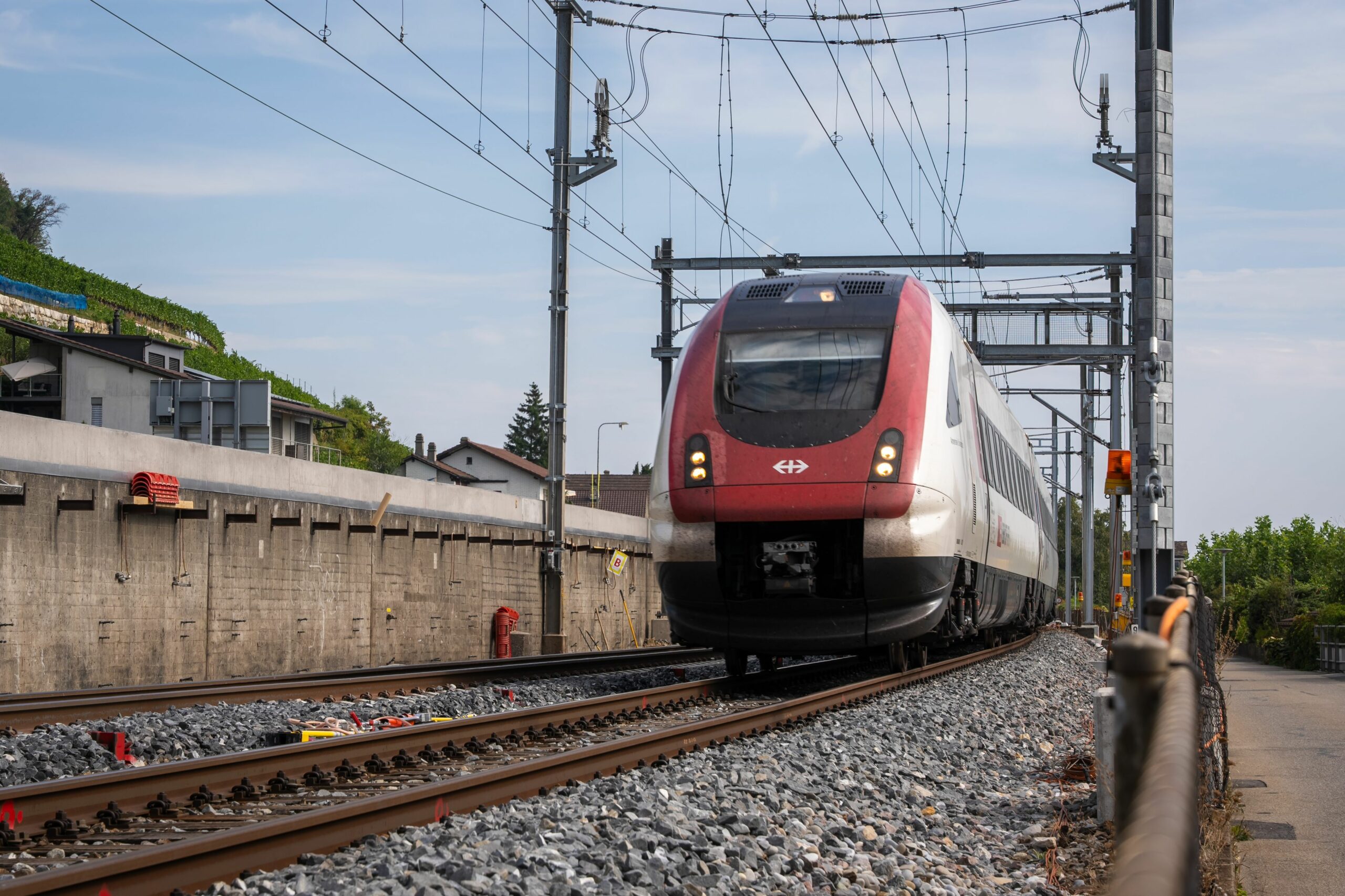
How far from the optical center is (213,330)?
8881 centimetres

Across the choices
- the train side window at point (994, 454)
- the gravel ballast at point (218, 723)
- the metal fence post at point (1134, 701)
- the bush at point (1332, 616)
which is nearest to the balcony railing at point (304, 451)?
the bush at point (1332, 616)

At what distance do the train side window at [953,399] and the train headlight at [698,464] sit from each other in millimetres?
2270

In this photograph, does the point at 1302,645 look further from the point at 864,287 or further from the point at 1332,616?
the point at 864,287

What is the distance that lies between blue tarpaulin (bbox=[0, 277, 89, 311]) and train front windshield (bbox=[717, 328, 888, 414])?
63.1 metres

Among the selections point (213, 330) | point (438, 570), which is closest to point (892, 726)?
point (438, 570)

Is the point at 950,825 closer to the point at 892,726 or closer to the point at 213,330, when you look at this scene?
the point at 892,726

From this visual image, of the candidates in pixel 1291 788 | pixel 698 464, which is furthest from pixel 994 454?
pixel 1291 788

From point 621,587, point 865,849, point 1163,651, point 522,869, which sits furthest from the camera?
point 621,587

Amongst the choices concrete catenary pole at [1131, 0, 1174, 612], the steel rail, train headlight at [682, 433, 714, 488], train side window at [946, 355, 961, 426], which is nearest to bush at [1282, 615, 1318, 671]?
concrete catenary pole at [1131, 0, 1174, 612]

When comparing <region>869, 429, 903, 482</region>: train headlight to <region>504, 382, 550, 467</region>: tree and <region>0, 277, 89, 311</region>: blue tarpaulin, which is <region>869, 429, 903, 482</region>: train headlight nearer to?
<region>0, 277, 89, 311</region>: blue tarpaulin

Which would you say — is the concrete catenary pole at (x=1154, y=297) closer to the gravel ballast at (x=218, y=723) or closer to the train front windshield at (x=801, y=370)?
the train front windshield at (x=801, y=370)

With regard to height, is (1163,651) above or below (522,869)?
above

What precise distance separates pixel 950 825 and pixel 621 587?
2481 centimetres

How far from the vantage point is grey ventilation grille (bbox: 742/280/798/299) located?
517 inches
